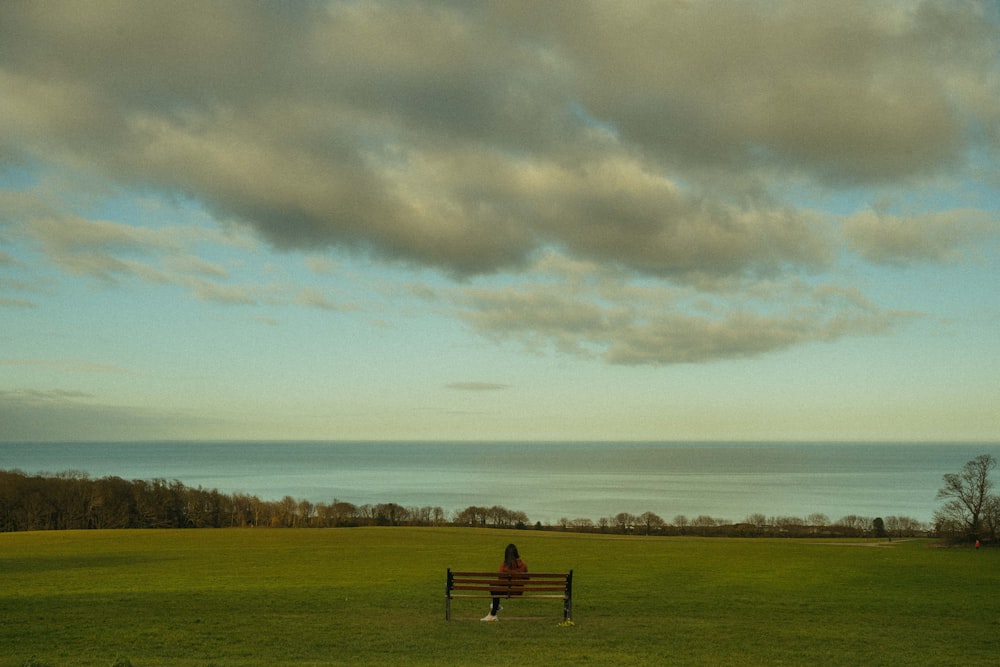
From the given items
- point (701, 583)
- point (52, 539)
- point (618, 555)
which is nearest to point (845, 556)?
point (618, 555)

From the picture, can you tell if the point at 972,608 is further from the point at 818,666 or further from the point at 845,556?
the point at 845,556

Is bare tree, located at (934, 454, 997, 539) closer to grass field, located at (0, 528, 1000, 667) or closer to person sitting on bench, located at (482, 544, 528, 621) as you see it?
grass field, located at (0, 528, 1000, 667)

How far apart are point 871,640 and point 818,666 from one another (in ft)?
11.4

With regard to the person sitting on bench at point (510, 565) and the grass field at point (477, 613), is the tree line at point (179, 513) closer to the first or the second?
the grass field at point (477, 613)

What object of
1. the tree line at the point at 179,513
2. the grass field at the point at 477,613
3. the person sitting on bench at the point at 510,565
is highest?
the person sitting on bench at the point at 510,565

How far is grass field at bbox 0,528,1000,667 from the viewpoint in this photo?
12211mm

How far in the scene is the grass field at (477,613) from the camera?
12211mm

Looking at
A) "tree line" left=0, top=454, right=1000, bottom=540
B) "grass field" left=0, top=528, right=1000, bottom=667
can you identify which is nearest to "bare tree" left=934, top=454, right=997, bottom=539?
"tree line" left=0, top=454, right=1000, bottom=540

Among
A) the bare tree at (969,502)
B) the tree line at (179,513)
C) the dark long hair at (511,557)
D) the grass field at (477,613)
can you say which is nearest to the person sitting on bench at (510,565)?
the dark long hair at (511,557)

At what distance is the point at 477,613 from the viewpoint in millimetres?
17391

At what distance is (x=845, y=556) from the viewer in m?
38.3

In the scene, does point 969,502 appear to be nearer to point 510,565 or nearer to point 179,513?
point 510,565

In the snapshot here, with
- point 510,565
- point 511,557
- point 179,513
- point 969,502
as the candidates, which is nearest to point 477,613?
point 510,565

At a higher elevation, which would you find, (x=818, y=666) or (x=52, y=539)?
(x=818, y=666)
